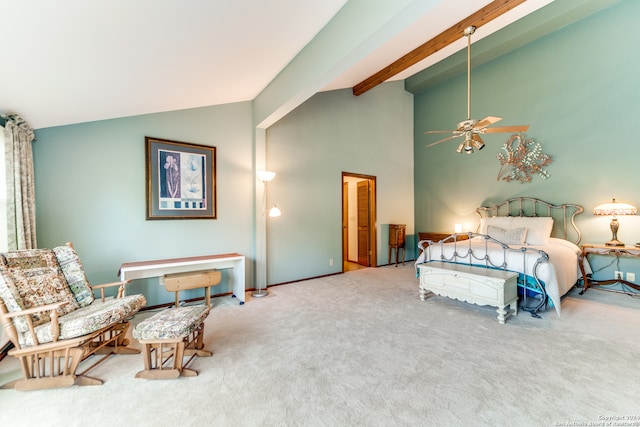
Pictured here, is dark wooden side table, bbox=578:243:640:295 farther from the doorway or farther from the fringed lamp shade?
the doorway

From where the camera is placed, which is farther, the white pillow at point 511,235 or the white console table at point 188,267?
the white pillow at point 511,235

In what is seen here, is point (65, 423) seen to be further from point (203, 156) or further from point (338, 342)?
point (203, 156)

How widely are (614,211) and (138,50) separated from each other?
238 inches

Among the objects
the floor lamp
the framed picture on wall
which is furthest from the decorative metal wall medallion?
the framed picture on wall

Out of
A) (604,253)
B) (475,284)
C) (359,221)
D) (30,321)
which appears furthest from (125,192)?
(604,253)

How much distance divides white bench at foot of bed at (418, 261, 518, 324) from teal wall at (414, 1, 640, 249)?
8.45 feet

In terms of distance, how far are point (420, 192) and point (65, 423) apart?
690cm

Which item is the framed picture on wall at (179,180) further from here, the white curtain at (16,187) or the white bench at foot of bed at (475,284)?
the white bench at foot of bed at (475,284)

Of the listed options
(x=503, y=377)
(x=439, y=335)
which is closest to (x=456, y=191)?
(x=439, y=335)

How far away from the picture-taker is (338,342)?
251cm

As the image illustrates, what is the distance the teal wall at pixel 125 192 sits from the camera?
2934 millimetres

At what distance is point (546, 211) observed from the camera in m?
4.79

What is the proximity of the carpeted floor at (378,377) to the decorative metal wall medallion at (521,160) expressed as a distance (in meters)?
2.65

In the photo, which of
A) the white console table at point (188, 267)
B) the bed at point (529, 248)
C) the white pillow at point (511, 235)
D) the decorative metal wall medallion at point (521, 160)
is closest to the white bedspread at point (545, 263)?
the bed at point (529, 248)
